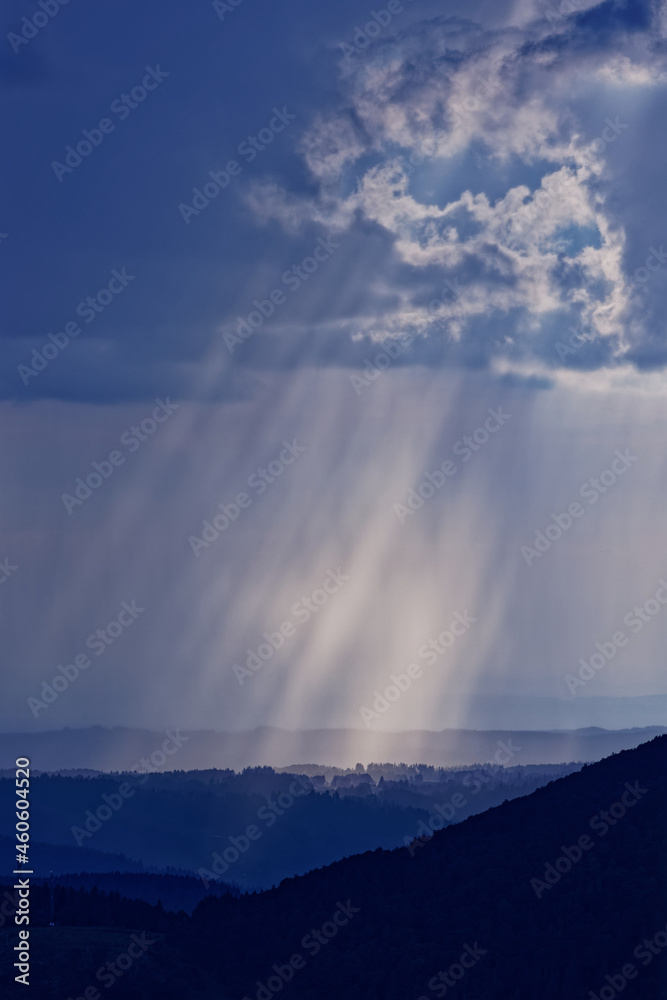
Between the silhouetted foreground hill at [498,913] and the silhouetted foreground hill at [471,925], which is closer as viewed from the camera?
the silhouetted foreground hill at [498,913]

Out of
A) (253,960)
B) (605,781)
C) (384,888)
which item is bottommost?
(253,960)

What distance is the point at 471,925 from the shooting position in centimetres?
16312

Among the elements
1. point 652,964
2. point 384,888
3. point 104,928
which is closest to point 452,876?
point 384,888

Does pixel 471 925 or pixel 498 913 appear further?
pixel 471 925

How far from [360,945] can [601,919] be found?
33120 mm

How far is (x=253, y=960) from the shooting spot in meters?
181

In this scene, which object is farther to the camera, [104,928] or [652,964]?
[104,928]

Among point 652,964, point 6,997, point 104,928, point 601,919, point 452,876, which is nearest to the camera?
point 652,964

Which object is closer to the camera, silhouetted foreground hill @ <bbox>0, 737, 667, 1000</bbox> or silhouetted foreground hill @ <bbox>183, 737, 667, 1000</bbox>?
silhouetted foreground hill @ <bbox>183, 737, 667, 1000</bbox>

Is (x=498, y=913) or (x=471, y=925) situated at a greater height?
(x=498, y=913)

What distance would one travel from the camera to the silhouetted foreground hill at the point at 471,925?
5906 inches

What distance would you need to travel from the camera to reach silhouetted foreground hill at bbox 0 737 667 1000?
150 m

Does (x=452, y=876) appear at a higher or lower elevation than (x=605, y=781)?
lower

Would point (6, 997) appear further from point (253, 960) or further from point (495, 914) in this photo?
point (495, 914)
